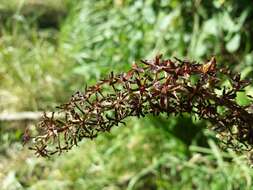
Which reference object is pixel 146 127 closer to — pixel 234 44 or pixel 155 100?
pixel 234 44

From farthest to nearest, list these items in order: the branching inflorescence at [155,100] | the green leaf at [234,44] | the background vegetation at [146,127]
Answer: the green leaf at [234,44] < the background vegetation at [146,127] < the branching inflorescence at [155,100]

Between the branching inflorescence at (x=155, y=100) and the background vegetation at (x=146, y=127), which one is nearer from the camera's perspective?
the branching inflorescence at (x=155, y=100)

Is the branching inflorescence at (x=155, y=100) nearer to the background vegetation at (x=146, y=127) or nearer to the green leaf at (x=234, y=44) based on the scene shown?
the background vegetation at (x=146, y=127)

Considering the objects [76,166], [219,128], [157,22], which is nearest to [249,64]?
[157,22]

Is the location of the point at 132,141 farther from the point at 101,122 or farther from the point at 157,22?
the point at 101,122

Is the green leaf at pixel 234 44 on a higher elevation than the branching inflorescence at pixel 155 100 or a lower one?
higher

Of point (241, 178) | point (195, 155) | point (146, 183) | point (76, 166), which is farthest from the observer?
point (76, 166)

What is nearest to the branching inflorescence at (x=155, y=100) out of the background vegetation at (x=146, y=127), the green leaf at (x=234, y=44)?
the background vegetation at (x=146, y=127)

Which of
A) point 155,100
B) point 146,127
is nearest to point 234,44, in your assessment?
point 146,127

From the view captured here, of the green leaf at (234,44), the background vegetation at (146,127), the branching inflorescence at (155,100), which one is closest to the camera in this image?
the branching inflorescence at (155,100)
